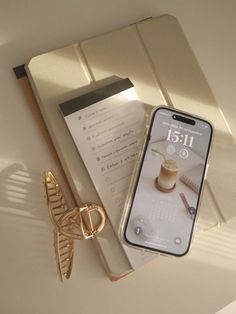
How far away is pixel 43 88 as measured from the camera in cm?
50

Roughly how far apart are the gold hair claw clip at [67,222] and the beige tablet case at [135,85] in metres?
0.02

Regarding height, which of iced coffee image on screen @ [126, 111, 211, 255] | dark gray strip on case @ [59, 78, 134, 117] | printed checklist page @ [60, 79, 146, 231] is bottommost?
iced coffee image on screen @ [126, 111, 211, 255]

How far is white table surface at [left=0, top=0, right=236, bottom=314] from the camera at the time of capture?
0.47 m

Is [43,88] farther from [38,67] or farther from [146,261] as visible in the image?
[146,261]

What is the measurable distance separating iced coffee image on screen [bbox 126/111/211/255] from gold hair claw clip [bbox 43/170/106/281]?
5 cm

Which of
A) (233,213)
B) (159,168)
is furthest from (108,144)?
(233,213)

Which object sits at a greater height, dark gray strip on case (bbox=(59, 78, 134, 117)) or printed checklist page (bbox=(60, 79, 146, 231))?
dark gray strip on case (bbox=(59, 78, 134, 117))

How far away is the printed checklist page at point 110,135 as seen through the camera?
48 cm

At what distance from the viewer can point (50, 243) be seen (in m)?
0.48

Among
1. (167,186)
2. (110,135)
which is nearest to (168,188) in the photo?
(167,186)

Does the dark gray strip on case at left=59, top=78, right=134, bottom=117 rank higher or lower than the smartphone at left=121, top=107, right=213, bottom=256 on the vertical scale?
higher

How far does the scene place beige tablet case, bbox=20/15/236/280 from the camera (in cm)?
48

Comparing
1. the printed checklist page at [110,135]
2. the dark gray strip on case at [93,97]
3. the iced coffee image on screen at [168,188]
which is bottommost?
the iced coffee image on screen at [168,188]

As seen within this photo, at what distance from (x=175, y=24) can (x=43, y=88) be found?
240mm
